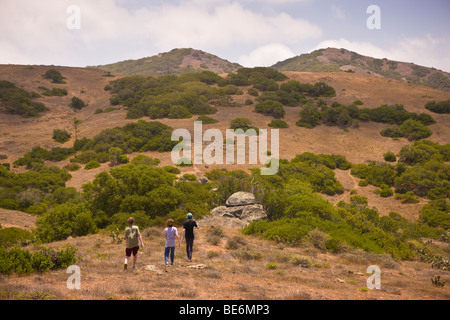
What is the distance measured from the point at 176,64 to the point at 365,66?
86134 millimetres

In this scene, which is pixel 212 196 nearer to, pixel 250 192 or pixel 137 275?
pixel 250 192

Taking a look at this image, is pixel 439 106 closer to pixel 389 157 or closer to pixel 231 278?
pixel 389 157

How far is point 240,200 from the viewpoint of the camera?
55.4 ft

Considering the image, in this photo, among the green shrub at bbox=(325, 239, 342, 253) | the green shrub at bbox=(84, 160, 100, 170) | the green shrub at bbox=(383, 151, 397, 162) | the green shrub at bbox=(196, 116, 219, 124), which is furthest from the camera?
the green shrub at bbox=(196, 116, 219, 124)

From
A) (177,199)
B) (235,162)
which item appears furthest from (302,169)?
(177,199)

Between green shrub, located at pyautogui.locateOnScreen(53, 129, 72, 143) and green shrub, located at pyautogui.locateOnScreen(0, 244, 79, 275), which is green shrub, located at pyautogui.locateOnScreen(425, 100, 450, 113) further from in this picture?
green shrub, located at pyautogui.locateOnScreen(53, 129, 72, 143)

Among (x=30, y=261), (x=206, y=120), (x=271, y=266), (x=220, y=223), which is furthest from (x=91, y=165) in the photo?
(x=271, y=266)

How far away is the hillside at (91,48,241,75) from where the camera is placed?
120438 millimetres

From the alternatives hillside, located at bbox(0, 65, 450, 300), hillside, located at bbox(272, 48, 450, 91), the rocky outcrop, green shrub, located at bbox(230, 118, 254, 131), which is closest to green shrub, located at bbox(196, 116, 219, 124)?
hillside, located at bbox(0, 65, 450, 300)

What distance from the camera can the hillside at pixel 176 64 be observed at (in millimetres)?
120438

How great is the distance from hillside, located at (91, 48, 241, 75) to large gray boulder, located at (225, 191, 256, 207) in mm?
105485

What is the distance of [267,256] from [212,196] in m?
8.85

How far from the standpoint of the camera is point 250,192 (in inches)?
730

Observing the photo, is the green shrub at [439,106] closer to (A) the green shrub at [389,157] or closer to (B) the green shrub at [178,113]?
(A) the green shrub at [389,157]
